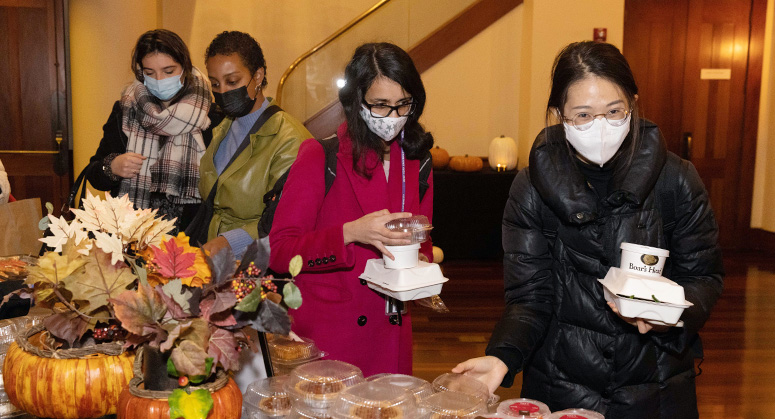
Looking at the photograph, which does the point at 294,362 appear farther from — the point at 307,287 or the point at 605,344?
Answer: the point at 605,344

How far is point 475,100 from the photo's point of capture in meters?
8.12

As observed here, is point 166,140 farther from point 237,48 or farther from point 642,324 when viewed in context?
point 642,324

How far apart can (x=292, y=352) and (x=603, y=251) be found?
83 cm

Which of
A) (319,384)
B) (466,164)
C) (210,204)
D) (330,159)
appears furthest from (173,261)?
(466,164)

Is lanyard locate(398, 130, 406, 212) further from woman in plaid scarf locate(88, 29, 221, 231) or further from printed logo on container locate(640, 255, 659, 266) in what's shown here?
woman in plaid scarf locate(88, 29, 221, 231)

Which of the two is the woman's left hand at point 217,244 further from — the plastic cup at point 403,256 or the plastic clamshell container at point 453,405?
the plastic clamshell container at point 453,405

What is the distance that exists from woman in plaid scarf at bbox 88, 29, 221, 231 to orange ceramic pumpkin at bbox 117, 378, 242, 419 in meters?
1.56

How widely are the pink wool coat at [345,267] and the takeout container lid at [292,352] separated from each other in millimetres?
314

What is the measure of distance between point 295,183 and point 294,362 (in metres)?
0.56

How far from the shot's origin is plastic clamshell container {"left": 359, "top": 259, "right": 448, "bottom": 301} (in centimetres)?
179

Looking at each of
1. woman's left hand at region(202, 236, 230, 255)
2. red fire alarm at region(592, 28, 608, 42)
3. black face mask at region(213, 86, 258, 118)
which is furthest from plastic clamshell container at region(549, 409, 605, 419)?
red fire alarm at region(592, 28, 608, 42)

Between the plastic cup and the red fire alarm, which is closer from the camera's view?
the plastic cup

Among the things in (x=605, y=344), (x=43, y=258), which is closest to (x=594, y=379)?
(x=605, y=344)

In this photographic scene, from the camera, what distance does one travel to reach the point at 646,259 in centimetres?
153
